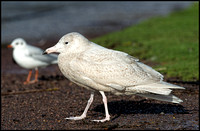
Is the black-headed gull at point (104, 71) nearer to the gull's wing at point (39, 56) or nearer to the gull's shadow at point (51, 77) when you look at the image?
the gull's shadow at point (51, 77)

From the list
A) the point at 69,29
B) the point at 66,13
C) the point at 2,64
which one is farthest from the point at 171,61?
the point at 66,13

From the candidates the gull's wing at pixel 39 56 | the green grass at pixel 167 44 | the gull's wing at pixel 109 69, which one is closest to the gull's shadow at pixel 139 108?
the gull's wing at pixel 109 69

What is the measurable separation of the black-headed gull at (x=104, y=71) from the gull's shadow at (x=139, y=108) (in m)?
0.52

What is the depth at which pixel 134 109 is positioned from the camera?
293 inches

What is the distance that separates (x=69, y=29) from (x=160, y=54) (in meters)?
9.70

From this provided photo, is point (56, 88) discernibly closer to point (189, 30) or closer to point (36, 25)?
point (189, 30)

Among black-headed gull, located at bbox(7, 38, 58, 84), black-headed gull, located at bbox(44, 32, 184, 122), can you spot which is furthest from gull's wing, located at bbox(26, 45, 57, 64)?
black-headed gull, located at bbox(44, 32, 184, 122)

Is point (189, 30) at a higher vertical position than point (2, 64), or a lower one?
higher

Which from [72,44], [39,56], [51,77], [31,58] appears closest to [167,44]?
[51,77]

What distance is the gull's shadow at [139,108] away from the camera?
7.20m

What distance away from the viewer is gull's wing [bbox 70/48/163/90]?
6.37m

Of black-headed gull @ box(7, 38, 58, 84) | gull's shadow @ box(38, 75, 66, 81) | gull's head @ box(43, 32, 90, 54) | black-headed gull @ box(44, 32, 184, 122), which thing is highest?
gull's head @ box(43, 32, 90, 54)

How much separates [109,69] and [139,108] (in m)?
1.44

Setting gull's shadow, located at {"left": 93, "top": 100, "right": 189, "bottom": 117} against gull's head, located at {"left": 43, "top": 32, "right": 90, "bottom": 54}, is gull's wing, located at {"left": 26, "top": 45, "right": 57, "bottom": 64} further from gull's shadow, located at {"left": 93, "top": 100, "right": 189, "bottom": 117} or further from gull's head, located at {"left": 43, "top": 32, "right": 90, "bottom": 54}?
gull's head, located at {"left": 43, "top": 32, "right": 90, "bottom": 54}
